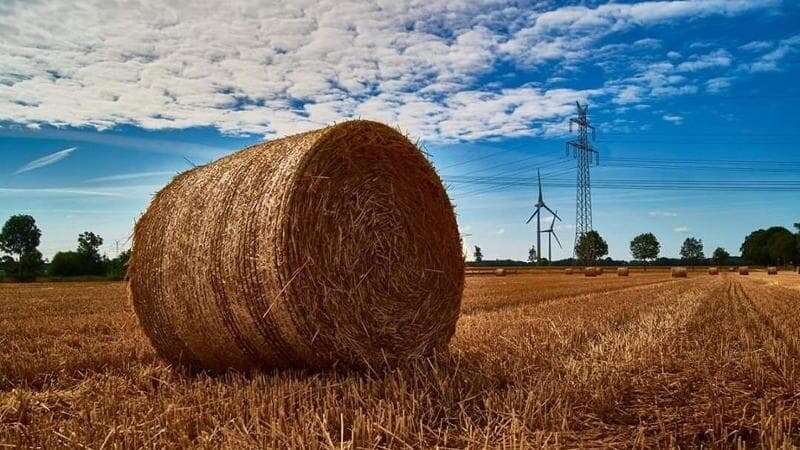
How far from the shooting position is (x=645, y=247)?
111875 mm

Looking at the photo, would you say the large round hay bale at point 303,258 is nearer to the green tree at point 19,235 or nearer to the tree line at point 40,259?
the tree line at point 40,259

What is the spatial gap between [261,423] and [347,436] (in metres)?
0.54

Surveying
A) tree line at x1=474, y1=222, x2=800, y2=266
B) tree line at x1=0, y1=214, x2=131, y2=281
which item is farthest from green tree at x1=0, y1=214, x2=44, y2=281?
tree line at x1=474, y1=222, x2=800, y2=266

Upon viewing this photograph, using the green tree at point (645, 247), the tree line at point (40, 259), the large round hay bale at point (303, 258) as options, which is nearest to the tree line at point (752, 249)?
the green tree at point (645, 247)

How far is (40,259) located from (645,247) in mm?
93352

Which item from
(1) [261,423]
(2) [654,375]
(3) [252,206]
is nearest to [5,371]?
(3) [252,206]

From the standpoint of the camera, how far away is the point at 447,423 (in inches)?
141

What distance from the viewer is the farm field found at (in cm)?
332

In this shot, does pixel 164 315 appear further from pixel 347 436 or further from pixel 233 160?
pixel 347 436

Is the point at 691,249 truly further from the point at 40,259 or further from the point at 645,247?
the point at 40,259

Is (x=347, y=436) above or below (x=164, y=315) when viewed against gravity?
below

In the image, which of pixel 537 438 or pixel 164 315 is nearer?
pixel 537 438

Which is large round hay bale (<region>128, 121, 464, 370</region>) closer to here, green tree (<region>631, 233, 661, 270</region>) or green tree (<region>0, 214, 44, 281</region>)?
green tree (<region>0, 214, 44, 281</region>)

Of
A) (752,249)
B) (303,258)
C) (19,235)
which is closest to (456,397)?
(303,258)
